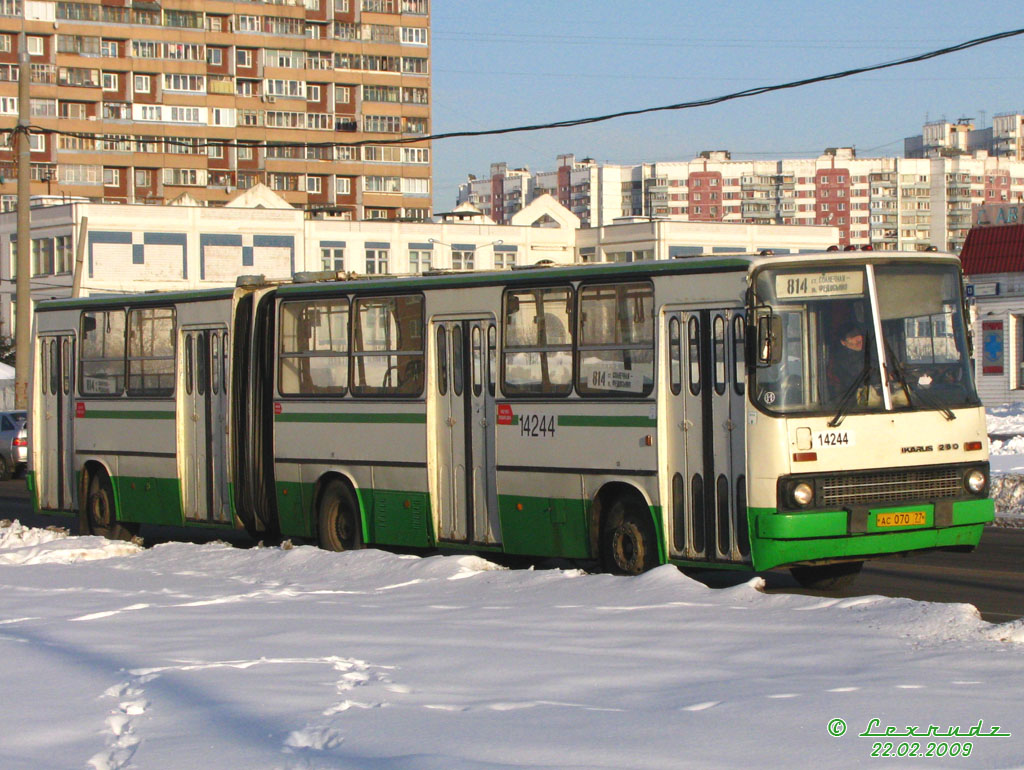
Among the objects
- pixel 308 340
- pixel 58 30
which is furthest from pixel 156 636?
pixel 58 30

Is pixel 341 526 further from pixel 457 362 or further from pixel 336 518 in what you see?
pixel 457 362

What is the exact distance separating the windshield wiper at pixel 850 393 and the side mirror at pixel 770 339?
0.63 metres

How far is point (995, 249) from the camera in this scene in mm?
49531

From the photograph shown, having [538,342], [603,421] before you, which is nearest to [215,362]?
[538,342]

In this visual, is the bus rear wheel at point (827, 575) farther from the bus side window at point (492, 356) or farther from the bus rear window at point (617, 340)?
the bus side window at point (492, 356)

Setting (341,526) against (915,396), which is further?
(341,526)

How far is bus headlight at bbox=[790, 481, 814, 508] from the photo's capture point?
1205 centimetres

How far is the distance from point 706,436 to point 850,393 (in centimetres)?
120

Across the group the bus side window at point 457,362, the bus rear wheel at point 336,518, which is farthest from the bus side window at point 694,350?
the bus rear wheel at point 336,518

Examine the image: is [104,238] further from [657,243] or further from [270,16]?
[270,16]

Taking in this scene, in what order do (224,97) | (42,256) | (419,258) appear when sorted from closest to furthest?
(42,256) < (419,258) < (224,97)

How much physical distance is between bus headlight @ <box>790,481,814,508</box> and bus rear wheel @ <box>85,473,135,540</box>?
10.1 m

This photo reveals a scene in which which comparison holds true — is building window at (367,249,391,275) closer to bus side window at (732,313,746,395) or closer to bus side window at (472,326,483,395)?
bus side window at (472,326,483,395)

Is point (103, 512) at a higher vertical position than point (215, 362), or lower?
lower
